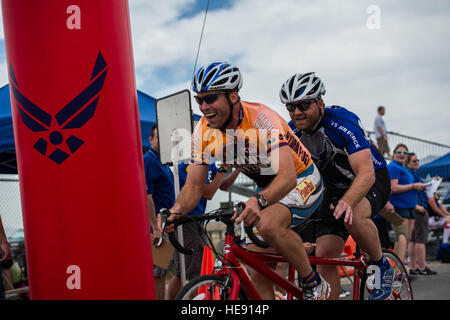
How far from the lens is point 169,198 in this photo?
240 inches

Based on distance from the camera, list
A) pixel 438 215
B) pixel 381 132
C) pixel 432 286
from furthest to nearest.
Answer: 1. pixel 381 132
2. pixel 438 215
3. pixel 432 286

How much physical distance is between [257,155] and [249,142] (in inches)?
4.2

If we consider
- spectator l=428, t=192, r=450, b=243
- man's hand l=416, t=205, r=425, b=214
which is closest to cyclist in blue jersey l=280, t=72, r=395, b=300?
man's hand l=416, t=205, r=425, b=214

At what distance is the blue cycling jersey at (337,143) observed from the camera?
4219 millimetres

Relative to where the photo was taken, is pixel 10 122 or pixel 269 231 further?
pixel 10 122

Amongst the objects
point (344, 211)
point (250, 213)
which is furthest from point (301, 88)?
point (250, 213)

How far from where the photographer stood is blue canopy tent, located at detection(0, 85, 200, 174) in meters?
7.25

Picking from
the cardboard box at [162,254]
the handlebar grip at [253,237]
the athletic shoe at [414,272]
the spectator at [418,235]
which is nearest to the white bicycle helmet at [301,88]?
the handlebar grip at [253,237]

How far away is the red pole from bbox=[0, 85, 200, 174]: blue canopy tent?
4954mm

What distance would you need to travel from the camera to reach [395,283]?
4.91 m

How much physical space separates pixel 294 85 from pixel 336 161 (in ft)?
2.48

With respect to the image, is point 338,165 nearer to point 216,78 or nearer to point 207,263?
point 207,263

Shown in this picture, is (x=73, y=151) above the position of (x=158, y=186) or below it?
above
